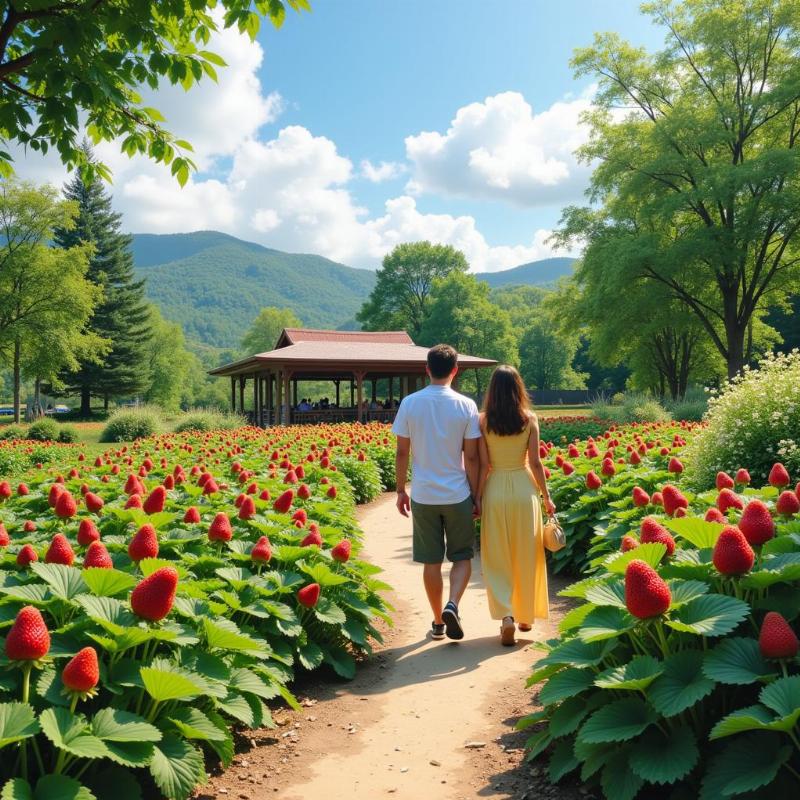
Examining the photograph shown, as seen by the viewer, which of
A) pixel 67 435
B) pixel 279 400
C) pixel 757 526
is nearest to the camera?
pixel 757 526

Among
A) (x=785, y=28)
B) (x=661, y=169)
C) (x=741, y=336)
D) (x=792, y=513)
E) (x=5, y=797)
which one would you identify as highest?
(x=785, y=28)

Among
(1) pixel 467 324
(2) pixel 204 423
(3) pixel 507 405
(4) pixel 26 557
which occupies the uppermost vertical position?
(1) pixel 467 324

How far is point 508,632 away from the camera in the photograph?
15.8 feet

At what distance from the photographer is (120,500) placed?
5.47 m

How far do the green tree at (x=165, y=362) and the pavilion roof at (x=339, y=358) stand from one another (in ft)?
128

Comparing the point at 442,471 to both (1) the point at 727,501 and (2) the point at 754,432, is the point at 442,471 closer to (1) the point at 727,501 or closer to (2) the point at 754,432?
(1) the point at 727,501

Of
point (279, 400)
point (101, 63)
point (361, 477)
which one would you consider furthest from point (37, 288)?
point (101, 63)

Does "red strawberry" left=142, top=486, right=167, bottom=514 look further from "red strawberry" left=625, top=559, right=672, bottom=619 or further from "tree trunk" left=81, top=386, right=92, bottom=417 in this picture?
"tree trunk" left=81, top=386, right=92, bottom=417

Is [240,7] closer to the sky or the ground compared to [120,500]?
closer to the sky

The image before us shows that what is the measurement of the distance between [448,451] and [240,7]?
3535 millimetres

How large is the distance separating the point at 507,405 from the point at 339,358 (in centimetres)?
2185

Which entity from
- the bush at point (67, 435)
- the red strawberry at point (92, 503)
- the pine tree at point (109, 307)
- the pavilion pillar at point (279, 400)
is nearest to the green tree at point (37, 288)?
the pine tree at point (109, 307)

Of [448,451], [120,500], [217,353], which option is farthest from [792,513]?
[217,353]

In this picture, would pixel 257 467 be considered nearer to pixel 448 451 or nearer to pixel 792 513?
pixel 448 451
